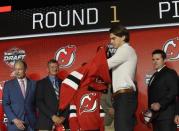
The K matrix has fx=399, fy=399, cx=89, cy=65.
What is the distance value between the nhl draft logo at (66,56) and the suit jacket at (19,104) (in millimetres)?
643

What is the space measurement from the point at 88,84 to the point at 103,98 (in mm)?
1539

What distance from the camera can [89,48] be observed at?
4.95m

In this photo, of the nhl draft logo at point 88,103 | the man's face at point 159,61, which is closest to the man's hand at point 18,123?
the nhl draft logo at point 88,103

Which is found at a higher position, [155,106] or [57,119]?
[155,106]

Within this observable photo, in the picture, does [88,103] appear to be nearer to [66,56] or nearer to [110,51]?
[110,51]

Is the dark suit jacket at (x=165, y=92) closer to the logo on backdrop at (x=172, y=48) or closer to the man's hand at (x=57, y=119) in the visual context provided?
the logo on backdrop at (x=172, y=48)

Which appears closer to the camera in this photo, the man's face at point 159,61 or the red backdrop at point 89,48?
the man's face at point 159,61

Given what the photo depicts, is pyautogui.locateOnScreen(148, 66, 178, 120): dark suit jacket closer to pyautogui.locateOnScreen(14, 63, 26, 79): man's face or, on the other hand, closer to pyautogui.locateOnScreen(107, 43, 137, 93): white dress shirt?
pyautogui.locateOnScreen(107, 43, 137, 93): white dress shirt

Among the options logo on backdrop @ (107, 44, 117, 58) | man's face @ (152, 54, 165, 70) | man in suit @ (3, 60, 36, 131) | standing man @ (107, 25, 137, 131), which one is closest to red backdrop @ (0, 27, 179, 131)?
logo on backdrop @ (107, 44, 117, 58)

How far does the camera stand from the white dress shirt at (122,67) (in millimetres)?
2975

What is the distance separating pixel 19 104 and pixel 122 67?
187cm

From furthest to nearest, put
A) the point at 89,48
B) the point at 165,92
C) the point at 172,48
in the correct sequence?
the point at 89,48 < the point at 172,48 < the point at 165,92

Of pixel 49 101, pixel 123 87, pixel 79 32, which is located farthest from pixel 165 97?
pixel 79 32

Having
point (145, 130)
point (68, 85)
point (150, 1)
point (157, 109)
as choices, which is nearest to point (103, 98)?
point (145, 130)
